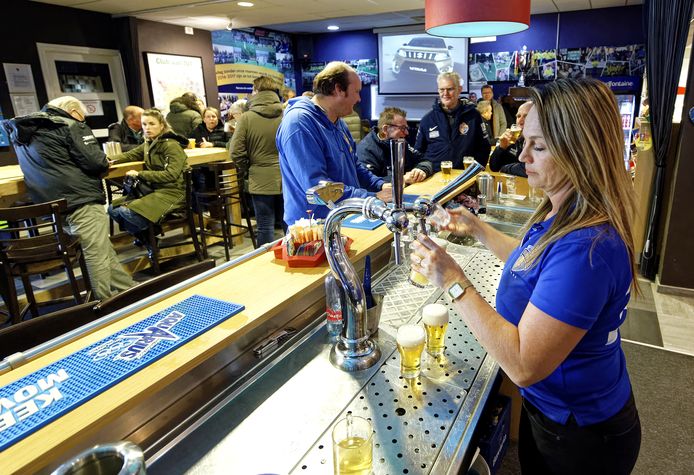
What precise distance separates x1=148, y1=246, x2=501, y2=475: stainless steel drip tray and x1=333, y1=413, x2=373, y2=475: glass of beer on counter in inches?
2.1

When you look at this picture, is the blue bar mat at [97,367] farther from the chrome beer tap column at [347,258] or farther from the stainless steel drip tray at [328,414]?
the chrome beer tap column at [347,258]

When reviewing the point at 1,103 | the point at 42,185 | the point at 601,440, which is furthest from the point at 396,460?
the point at 1,103

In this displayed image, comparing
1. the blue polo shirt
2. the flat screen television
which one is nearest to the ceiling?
the flat screen television

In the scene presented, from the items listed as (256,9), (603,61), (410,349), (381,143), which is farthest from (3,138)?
(603,61)

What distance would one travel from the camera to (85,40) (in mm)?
6535

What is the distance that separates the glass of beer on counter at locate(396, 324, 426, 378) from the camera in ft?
3.87

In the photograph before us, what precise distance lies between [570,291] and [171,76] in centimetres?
814

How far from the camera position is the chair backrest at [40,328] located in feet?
4.07

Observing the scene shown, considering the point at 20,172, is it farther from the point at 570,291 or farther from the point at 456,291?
the point at 570,291

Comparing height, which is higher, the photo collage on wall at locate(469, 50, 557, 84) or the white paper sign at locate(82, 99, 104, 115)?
the photo collage on wall at locate(469, 50, 557, 84)

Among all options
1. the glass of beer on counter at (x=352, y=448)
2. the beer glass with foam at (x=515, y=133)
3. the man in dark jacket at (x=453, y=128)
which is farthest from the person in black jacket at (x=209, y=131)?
the glass of beer on counter at (x=352, y=448)

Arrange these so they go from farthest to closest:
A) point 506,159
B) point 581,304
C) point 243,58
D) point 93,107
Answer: point 243,58
point 93,107
point 506,159
point 581,304

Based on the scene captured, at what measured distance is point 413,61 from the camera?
35.0 ft

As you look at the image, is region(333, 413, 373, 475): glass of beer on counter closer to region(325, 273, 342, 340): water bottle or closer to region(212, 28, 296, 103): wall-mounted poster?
region(325, 273, 342, 340): water bottle
